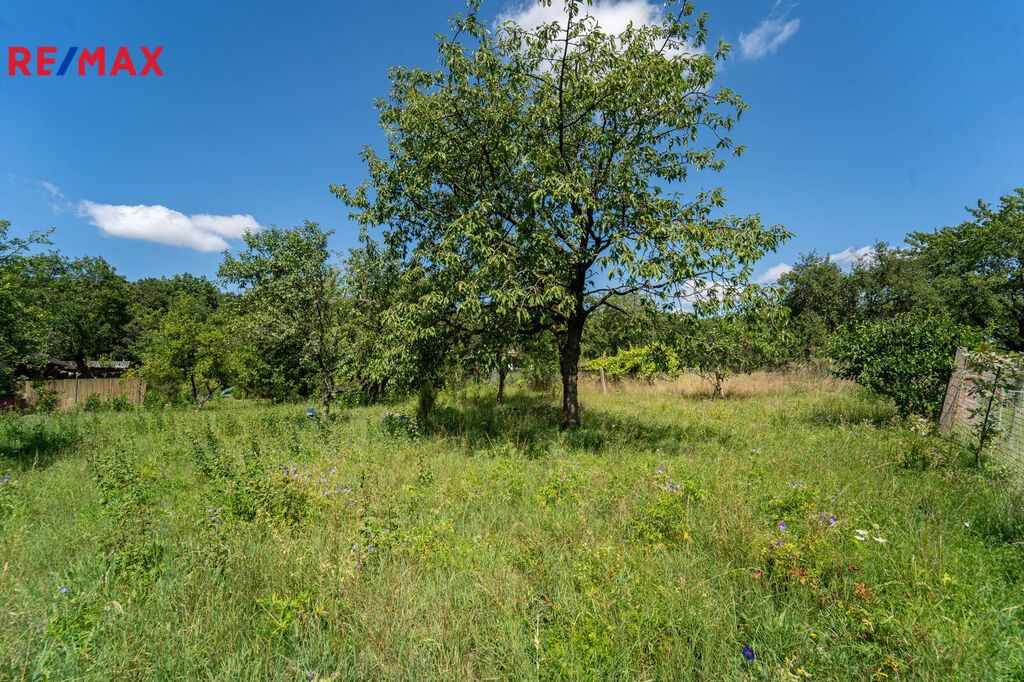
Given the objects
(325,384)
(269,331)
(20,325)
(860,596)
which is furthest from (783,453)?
(20,325)

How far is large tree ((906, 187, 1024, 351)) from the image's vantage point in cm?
2408

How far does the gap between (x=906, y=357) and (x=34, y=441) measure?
1967 cm

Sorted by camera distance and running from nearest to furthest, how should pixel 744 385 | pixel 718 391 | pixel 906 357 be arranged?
pixel 906 357 < pixel 718 391 < pixel 744 385

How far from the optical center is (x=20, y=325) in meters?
8.21

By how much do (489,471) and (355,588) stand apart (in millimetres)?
3089

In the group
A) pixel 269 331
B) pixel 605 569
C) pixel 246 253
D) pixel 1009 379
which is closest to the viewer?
pixel 605 569

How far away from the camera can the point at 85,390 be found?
71.8 ft

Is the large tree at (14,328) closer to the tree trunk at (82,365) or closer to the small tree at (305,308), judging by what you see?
the small tree at (305,308)

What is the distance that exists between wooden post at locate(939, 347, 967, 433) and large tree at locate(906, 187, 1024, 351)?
915 inches

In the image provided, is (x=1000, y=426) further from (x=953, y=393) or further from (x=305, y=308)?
(x=305, y=308)

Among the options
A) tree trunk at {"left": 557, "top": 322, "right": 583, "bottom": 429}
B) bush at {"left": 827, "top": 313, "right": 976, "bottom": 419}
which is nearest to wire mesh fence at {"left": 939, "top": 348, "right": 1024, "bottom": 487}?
bush at {"left": 827, "top": 313, "right": 976, "bottom": 419}

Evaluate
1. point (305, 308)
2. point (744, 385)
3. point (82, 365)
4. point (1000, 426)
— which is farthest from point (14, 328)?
point (82, 365)

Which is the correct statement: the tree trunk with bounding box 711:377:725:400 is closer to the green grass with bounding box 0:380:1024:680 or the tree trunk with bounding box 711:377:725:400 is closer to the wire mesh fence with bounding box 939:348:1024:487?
the wire mesh fence with bounding box 939:348:1024:487

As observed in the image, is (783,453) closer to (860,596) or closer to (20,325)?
(860,596)
